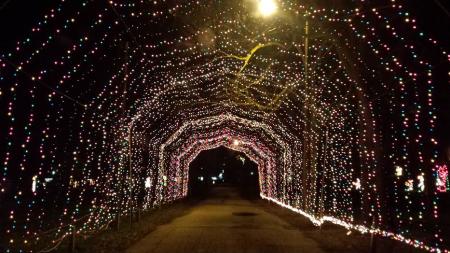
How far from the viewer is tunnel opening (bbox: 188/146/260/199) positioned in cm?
5690

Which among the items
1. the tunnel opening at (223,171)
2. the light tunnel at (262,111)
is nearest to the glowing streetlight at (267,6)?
the light tunnel at (262,111)

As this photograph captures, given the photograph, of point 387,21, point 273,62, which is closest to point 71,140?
point 273,62

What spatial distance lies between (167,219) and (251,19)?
7802mm

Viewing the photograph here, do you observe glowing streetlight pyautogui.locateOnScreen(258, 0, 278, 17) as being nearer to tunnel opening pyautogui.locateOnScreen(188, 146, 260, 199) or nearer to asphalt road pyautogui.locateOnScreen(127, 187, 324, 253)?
asphalt road pyautogui.locateOnScreen(127, 187, 324, 253)

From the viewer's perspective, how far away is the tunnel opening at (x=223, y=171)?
56.9m

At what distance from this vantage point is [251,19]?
14.0 m

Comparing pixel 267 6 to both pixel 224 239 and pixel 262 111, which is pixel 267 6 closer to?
pixel 224 239

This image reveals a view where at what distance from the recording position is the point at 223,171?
108 meters

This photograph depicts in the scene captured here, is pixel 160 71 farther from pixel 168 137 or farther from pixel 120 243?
pixel 168 137

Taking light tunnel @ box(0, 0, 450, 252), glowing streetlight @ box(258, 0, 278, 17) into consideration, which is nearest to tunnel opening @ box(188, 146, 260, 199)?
light tunnel @ box(0, 0, 450, 252)

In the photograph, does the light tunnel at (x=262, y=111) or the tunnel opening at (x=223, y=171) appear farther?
the tunnel opening at (x=223, y=171)

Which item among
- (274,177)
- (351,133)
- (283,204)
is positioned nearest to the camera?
(351,133)

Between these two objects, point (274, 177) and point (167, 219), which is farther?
point (274, 177)

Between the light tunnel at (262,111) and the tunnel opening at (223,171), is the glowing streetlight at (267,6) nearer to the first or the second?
the light tunnel at (262,111)
